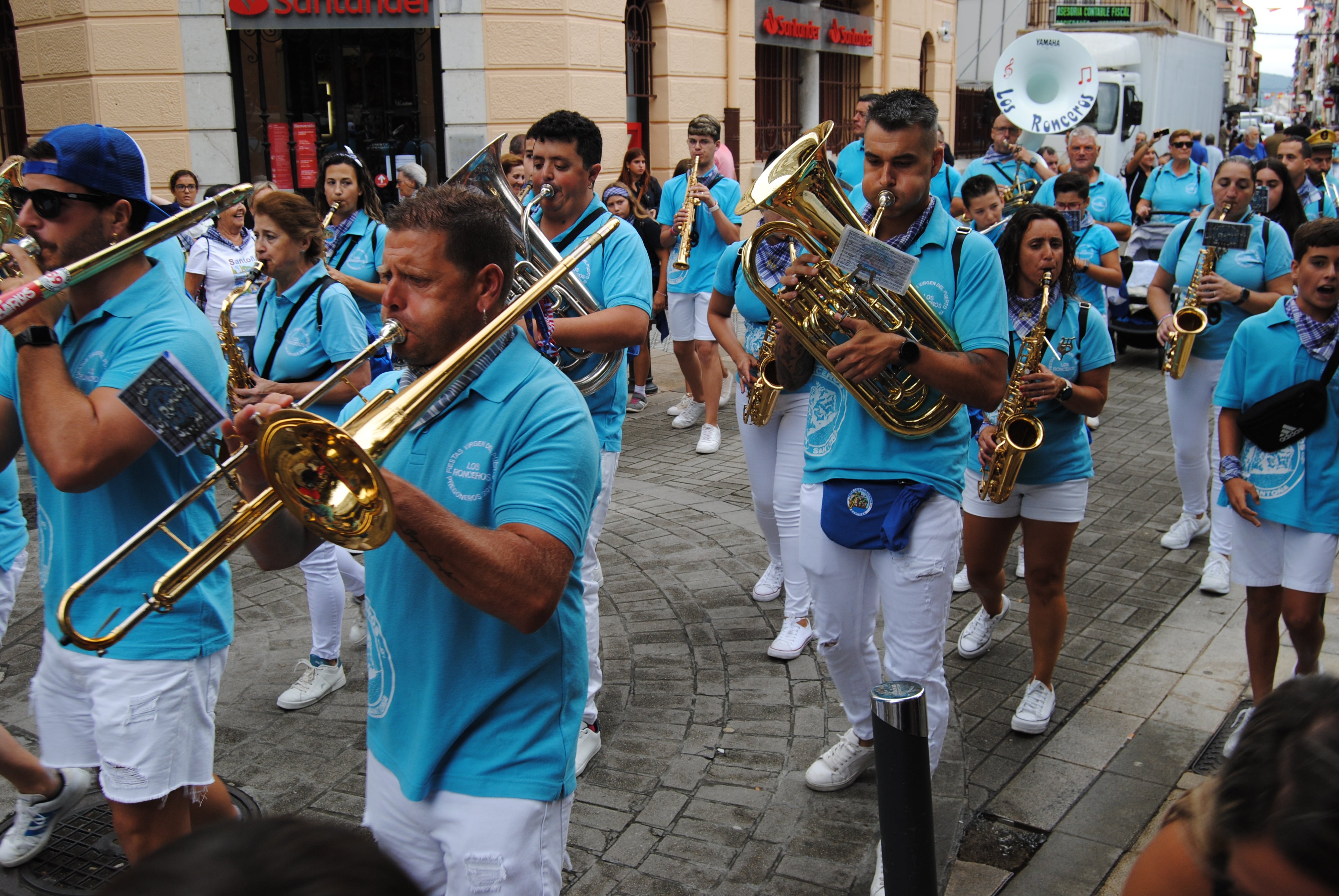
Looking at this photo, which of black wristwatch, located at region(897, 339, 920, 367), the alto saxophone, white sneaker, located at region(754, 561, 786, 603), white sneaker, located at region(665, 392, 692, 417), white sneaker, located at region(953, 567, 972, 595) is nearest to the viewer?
black wristwatch, located at region(897, 339, 920, 367)

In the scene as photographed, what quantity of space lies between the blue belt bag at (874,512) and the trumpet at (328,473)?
139 centimetres

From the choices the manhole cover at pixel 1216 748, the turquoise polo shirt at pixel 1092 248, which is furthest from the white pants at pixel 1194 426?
the manhole cover at pixel 1216 748

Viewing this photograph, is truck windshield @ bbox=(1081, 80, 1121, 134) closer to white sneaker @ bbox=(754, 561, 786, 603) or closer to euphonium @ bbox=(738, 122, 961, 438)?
white sneaker @ bbox=(754, 561, 786, 603)

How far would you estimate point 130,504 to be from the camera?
9.20 ft

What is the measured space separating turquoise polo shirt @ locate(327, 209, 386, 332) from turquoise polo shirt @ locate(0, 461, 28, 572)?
252 centimetres

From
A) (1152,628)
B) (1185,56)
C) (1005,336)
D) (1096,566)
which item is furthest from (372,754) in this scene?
(1185,56)

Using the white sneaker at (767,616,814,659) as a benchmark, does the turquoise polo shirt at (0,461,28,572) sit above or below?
above

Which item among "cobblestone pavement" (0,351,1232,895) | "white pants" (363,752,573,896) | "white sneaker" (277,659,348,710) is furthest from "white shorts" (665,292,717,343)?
→ "white pants" (363,752,573,896)

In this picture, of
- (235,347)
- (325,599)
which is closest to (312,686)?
(325,599)

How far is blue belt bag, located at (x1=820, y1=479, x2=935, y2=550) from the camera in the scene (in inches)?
132

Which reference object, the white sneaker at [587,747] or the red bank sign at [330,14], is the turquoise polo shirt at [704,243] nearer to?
the white sneaker at [587,747]

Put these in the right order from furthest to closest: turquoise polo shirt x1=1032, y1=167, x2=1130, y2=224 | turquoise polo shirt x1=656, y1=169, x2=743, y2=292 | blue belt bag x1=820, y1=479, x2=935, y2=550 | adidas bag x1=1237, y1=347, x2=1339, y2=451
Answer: turquoise polo shirt x1=1032, y1=167, x2=1130, y2=224
turquoise polo shirt x1=656, y1=169, x2=743, y2=292
adidas bag x1=1237, y1=347, x2=1339, y2=451
blue belt bag x1=820, y1=479, x2=935, y2=550

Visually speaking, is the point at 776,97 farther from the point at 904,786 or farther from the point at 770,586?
the point at 904,786

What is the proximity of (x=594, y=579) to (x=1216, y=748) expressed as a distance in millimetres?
2431
